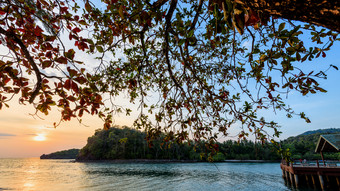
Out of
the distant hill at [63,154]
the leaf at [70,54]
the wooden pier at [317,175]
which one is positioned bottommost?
the distant hill at [63,154]

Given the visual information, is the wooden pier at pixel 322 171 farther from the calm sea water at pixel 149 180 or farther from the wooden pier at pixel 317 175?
the calm sea water at pixel 149 180

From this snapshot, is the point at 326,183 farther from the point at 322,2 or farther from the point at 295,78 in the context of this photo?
the point at 322,2

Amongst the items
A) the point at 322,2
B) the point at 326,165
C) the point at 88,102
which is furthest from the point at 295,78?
the point at 326,165

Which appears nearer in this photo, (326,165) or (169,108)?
(169,108)

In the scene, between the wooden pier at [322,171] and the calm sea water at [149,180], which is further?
the calm sea water at [149,180]

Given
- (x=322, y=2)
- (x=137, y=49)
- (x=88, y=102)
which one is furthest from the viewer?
(x=137, y=49)

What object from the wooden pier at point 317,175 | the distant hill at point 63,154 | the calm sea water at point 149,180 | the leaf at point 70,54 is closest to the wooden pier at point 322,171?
the wooden pier at point 317,175

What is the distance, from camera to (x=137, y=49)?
4469mm

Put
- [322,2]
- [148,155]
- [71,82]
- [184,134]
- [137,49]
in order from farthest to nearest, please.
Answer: [148,155]
[137,49]
[184,134]
[71,82]
[322,2]

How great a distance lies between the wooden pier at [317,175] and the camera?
15.9m

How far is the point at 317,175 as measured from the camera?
17.6 metres

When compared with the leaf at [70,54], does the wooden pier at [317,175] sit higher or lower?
lower

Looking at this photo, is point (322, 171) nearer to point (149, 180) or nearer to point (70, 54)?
point (149, 180)

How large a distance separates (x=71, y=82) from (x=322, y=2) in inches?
78.5
